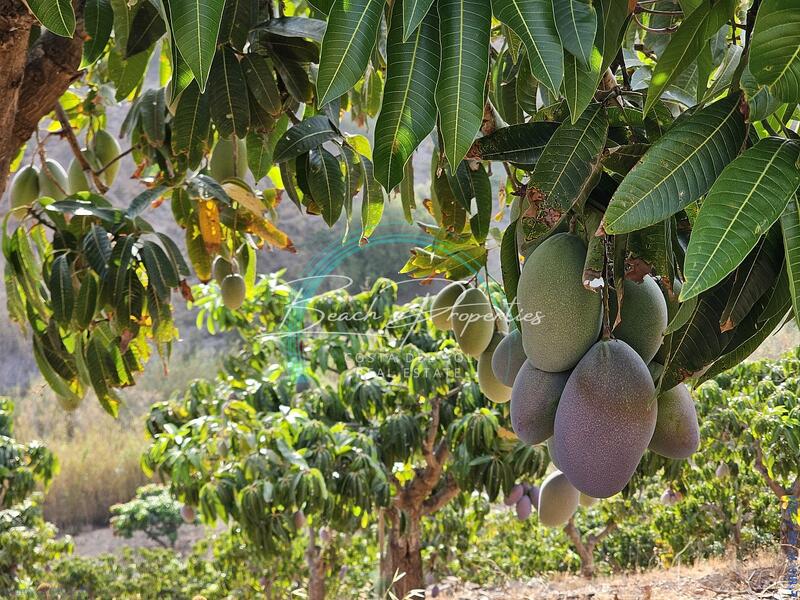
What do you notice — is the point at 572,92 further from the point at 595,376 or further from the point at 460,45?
the point at 595,376

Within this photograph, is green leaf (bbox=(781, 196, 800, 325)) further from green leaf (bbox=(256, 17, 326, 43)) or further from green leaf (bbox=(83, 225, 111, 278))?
green leaf (bbox=(83, 225, 111, 278))

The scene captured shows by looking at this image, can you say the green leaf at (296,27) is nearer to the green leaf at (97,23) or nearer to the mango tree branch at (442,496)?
the green leaf at (97,23)

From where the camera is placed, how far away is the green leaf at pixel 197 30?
0.50 meters

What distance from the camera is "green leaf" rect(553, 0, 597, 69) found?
0.50m

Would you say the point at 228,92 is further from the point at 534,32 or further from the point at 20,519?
the point at 20,519

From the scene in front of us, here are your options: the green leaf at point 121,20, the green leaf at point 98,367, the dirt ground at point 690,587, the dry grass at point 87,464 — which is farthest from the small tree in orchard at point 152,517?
the green leaf at point 121,20

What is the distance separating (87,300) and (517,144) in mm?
1023

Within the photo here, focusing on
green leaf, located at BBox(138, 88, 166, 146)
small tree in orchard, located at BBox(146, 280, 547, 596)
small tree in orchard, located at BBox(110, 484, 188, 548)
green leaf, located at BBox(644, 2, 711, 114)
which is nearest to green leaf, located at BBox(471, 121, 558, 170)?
green leaf, located at BBox(644, 2, 711, 114)

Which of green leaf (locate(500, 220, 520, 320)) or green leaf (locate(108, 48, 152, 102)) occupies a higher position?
green leaf (locate(108, 48, 152, 102))

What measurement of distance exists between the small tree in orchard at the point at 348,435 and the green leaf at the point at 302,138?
172cm

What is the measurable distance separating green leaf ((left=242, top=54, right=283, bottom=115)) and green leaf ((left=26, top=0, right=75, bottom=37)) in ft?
2.22

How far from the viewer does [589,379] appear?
0.56 m

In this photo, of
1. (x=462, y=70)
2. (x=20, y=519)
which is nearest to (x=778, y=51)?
(x=462, y=70)

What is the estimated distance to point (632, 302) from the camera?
0.63 metres
